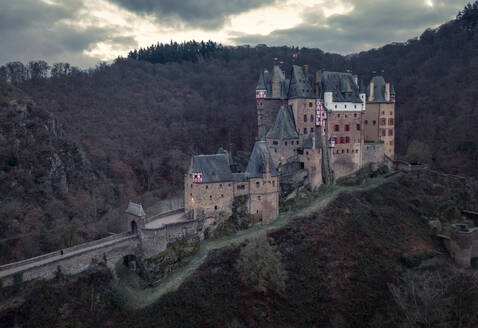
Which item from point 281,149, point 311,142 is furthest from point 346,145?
point 281,149

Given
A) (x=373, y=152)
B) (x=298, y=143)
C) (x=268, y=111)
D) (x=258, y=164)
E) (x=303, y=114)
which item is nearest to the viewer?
(x=258, y=164)

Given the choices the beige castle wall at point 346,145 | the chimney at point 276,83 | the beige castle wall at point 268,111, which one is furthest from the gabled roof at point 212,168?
the beige castle wall at point 346,145

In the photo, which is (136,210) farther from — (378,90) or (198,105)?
(198,105)

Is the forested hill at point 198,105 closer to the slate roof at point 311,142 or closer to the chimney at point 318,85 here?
the chimney at point 318,85

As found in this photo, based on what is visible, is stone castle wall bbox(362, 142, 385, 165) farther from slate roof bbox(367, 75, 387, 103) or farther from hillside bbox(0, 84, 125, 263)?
hillside bbox(0, 84, 125, 263)

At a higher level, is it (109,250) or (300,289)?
(109,250)

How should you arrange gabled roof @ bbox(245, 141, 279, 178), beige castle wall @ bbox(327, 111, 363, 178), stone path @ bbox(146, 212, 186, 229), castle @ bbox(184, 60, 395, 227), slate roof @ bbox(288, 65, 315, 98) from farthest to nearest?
beige castle wall @ bbox(327, 111, 363, 178), slate roof @ bbox(288, 65, 315, 98), gabled roof @ bbox(245, 141, 279, 178), castle @ bbox(184, 60, 395, 227), stone path @ bbox(146, 212, 186, 229)

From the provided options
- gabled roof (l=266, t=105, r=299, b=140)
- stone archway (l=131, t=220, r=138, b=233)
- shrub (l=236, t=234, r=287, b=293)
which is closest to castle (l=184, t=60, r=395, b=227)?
gabled roof (l=266, t=105, r=299, b=140)
